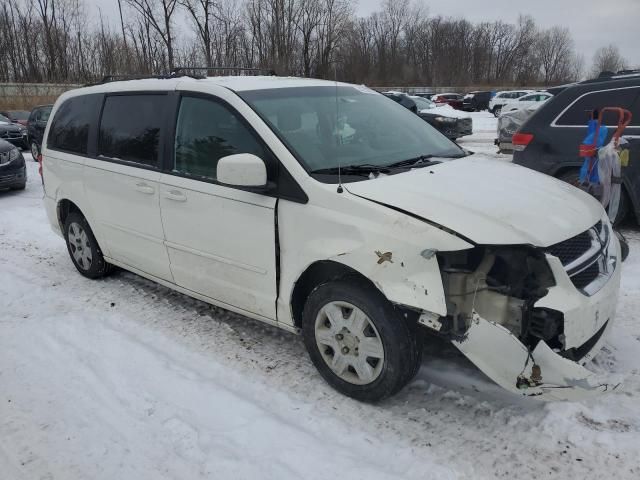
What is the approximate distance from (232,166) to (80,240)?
2799 mm

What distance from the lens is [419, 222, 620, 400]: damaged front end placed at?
Answer: 2496 mm

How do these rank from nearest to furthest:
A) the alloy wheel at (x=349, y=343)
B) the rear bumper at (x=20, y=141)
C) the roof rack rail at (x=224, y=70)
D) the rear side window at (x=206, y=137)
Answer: the alloy wheel at (x=349, y=343), the rear side window at (x=206, y=137), the roof rack rail at (x=224, y=70), the rear bumper at (x=20, y=141)

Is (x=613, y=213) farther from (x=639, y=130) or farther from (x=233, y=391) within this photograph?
(x=233, y=391)

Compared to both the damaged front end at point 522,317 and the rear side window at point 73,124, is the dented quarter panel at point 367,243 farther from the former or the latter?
the rear side window at point 73,124

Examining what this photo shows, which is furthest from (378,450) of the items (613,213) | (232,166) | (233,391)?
(613,213)

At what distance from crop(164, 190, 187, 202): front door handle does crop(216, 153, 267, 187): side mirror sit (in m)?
0.71

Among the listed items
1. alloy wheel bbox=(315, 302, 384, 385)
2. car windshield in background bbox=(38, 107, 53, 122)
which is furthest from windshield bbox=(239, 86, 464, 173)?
car windshield in background bbox=(38, 107, 53, 122)

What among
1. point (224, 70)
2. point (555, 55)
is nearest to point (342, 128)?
point (224, 70)

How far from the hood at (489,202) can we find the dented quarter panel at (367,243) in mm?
83

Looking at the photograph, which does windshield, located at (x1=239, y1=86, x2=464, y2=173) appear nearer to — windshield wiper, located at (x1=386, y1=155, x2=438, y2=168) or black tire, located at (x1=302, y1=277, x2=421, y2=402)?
windshield wiper, located at (x1=386, y1=155, x2=438, y2=168)

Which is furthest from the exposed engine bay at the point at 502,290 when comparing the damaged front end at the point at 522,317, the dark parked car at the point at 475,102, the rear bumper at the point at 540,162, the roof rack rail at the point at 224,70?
the dark parked car at the point at 475,102

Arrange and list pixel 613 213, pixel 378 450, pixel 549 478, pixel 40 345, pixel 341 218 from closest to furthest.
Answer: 1. pixel 549 478
2. pixel 378 450
3. pixel 341 218
4. pixel 40 345
5. pixel 613 213

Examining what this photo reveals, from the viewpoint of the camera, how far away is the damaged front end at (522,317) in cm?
250

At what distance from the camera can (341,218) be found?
9.50 feet
